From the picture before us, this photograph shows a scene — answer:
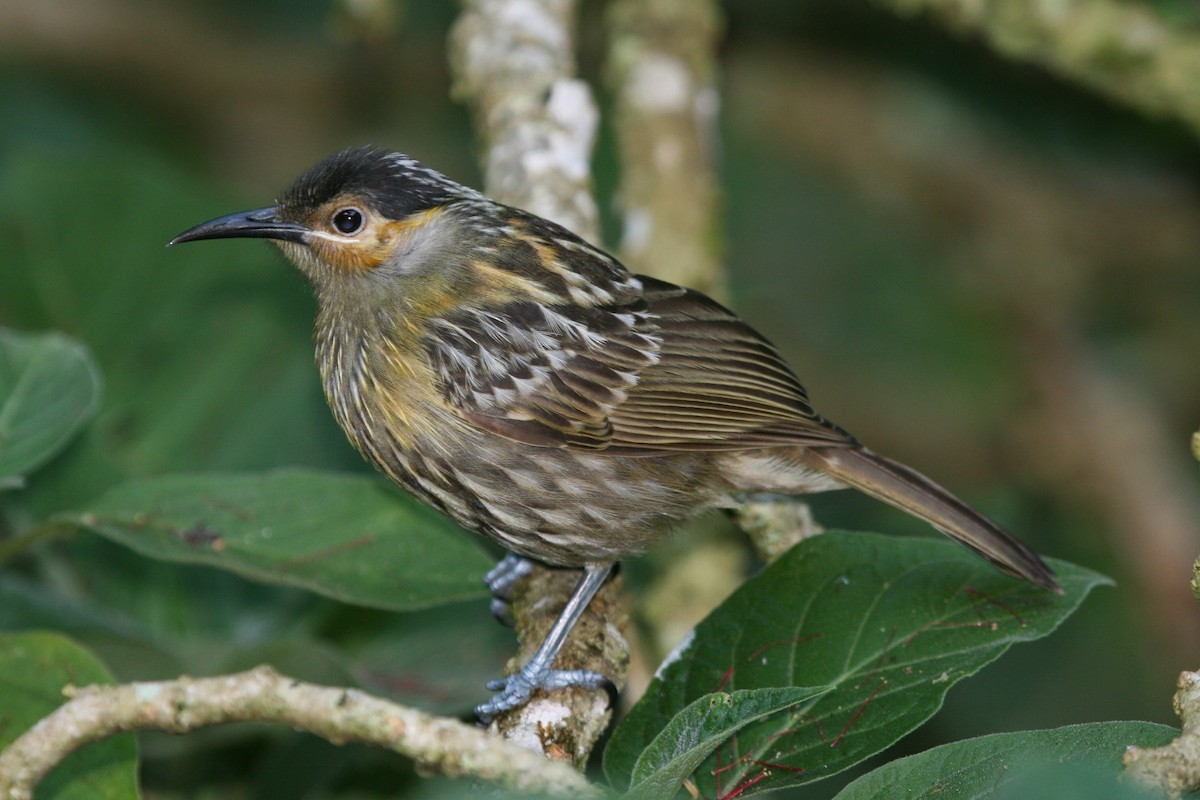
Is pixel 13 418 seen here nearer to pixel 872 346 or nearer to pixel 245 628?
pixel 245 628

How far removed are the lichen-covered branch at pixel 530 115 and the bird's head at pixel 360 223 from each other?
1.73ft

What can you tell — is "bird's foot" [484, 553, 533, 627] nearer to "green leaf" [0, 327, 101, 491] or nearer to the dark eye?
the dark eye

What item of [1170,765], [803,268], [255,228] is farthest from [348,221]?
[803,268]

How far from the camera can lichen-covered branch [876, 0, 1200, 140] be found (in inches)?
184

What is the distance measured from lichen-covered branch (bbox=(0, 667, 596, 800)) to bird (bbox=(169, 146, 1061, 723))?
1.02m

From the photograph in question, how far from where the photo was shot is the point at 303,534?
132 inches

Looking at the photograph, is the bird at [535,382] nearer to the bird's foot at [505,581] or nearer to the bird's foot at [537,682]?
the bird's foot at [505,581]

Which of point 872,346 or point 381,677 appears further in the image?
point 872,346

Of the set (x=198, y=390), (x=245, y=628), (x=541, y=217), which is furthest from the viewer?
(x=198, y=390)

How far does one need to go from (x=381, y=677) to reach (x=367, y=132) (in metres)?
3.92

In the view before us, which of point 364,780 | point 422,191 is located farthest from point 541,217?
point 364,780

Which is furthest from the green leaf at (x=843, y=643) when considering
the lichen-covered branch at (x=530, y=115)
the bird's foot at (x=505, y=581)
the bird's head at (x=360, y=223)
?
the lichen-covered branch at (x=530, y=115)

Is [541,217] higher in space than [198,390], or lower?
higher

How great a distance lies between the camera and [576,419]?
349 cm
